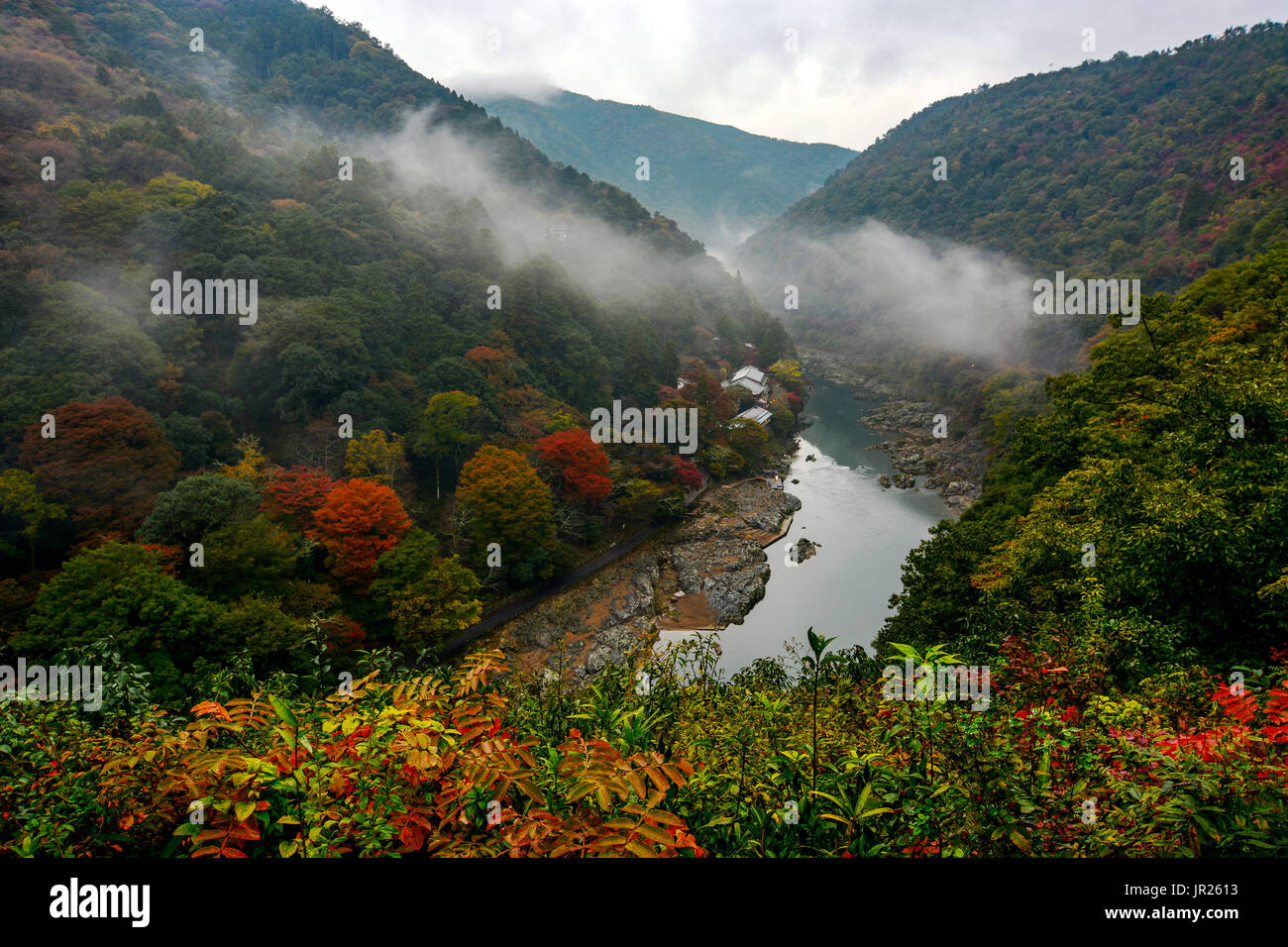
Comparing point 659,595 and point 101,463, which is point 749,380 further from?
point 101,463

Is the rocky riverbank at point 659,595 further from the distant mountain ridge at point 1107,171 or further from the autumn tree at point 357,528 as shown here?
the distant mountain ridge at point 1107,171

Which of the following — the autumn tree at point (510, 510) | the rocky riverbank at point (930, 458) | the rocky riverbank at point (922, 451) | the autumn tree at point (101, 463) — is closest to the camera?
the autumn tree at point (101, 463)

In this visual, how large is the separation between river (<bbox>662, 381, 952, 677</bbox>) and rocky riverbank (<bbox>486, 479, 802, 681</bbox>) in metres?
0.79

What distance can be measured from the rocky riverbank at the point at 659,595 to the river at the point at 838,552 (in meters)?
0.79

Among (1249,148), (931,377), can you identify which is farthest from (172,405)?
(1249,148)

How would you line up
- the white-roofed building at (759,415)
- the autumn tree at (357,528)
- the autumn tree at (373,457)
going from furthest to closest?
the white-roofed building at (759,415) → the autumn tree at (373,457) → the autumn tree at (357,528)

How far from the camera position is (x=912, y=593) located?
14.5m

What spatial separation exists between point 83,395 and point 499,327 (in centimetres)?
1638

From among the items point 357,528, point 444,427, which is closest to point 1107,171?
Result: point 444,427

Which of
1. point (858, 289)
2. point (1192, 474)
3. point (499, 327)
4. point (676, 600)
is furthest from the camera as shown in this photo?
point (858, 289)

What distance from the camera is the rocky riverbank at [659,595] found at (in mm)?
18109
